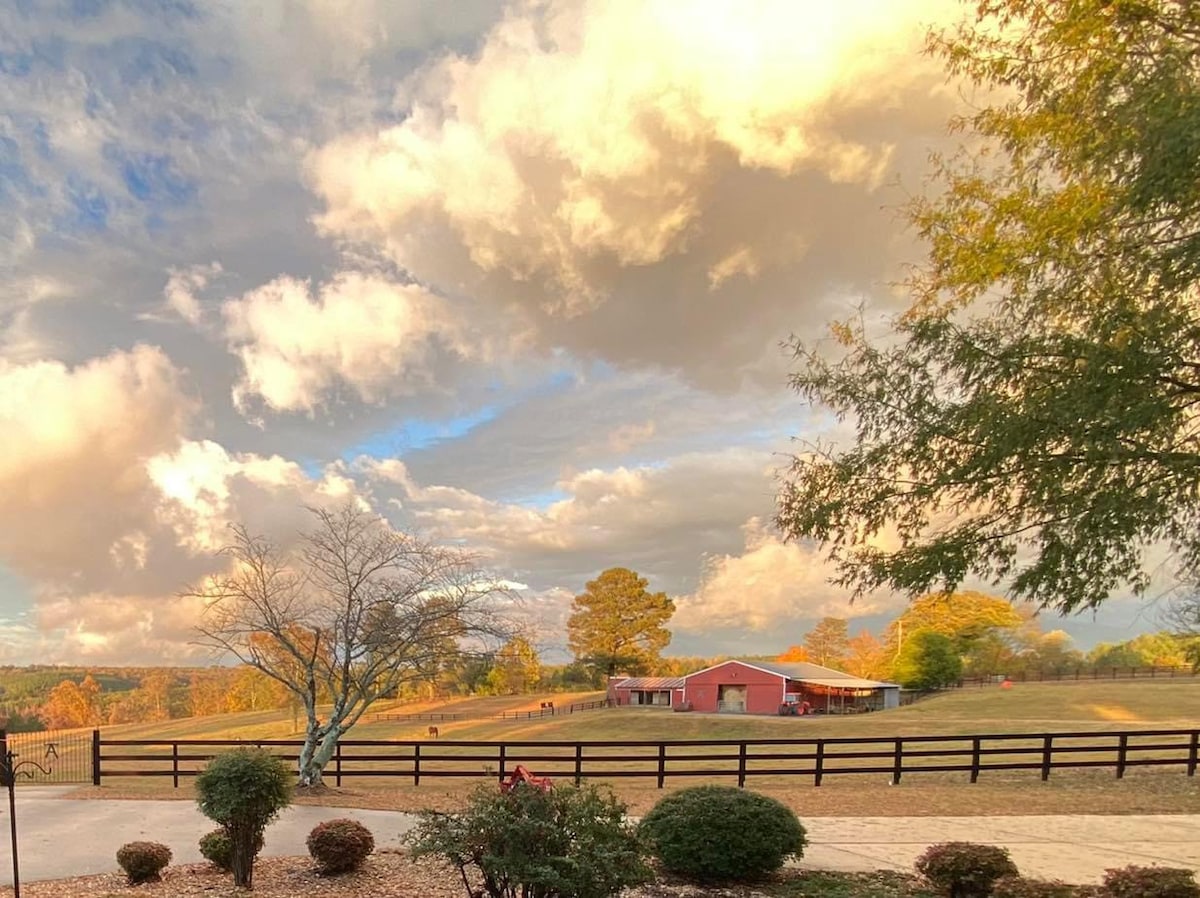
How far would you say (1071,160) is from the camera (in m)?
7.69

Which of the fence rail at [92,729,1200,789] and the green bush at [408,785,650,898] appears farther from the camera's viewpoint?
the fence rail at [92,729,1200,789]

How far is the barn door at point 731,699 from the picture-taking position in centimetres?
5041

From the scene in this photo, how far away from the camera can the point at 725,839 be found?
28.2 feet

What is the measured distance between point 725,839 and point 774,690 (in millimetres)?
43109

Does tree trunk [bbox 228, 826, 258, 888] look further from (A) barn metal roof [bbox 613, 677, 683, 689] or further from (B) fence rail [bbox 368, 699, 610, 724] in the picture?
(A) barn metal roof [bbox 613, 677, 683, 689]

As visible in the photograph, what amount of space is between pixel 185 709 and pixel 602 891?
9785 cm

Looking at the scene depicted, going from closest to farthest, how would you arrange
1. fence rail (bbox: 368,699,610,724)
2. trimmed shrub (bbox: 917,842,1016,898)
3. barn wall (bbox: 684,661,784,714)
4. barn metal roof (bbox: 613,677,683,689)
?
trimmed shrub (bbox: 917,842,1016,898), barn wall (bbox: 684,661,784,714), fence rail (bbox: 368,699,610,724), barn metal roof (bbox: 613,677,683,689)

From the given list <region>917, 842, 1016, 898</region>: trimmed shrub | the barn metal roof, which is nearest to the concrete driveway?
<region>917, 842, 1016, 898</region>: trimmed shrub

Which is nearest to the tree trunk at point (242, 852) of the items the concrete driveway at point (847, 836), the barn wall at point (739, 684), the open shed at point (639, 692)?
A: the concrete driveway at point (847, 836)

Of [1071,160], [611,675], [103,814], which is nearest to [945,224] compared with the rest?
[1071,160]

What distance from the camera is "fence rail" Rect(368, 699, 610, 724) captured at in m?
50.3

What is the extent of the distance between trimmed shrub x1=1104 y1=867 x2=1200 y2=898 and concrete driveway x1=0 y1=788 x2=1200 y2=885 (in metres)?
1.81

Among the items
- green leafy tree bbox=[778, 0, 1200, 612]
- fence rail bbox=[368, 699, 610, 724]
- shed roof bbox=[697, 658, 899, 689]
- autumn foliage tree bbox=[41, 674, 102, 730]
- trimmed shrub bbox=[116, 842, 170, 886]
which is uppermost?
green leafy tree bbox=[778, 0, 1200, 612]

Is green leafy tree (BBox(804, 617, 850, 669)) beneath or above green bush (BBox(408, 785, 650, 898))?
beneath
